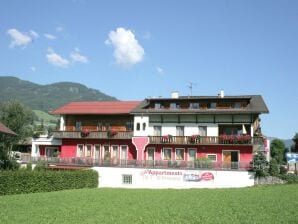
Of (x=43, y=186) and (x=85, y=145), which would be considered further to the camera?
(x=85, y=145)

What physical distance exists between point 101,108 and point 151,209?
84.7 ft

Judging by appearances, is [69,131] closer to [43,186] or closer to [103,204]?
[43,186]

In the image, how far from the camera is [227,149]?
38188 millimetres

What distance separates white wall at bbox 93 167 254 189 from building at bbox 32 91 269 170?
763mm

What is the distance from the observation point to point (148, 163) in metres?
37.7

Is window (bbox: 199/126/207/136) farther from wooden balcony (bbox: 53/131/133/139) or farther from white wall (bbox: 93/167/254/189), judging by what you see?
wooden balcony (bbox: 53/131/133/139)

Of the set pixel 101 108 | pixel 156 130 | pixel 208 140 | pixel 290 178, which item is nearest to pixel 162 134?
pixel 156 130

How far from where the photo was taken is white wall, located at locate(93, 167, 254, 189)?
34375mm

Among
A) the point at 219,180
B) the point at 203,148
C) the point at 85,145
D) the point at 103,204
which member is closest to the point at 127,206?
the point at 103,204

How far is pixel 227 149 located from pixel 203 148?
7.79 feet

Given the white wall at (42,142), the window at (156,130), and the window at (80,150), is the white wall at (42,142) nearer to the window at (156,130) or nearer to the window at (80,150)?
the window at (80,150)

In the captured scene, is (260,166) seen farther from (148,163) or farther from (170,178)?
(148,163)

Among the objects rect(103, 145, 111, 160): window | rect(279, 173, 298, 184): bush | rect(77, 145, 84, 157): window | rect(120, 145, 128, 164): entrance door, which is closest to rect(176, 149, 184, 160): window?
rect(120, 145, 128, 164): entrance door

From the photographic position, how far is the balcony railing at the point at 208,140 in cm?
3675
